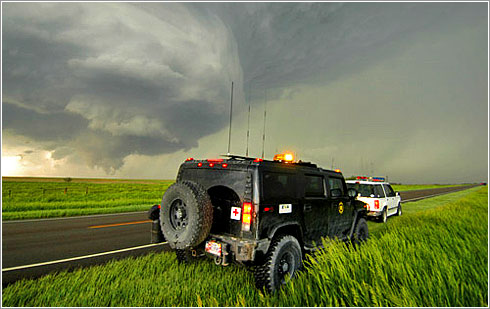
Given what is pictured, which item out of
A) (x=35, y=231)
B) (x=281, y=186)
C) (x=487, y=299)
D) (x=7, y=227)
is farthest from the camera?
(x=7, y=227)

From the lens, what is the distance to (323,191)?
5.23 metres

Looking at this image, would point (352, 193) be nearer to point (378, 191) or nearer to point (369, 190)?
point (369, 190)

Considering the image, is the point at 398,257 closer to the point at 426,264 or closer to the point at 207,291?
the point at 426,264

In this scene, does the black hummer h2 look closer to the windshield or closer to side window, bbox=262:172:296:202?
side window, bbox=262:172:296:202

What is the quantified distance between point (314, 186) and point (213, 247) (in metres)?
2.26

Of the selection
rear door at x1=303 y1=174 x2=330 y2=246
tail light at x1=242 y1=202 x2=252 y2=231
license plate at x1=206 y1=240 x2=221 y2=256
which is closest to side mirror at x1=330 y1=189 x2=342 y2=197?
rear door at x1=303 y1=174 x2=330 y2=246

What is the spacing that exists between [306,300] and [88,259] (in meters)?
4.77

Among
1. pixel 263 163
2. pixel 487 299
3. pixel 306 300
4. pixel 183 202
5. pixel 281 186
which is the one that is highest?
pixel 263 163

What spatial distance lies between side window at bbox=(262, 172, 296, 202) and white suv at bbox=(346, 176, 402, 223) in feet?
24.3

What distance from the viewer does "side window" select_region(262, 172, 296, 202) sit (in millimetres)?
3912

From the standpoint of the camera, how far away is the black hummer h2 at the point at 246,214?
3.68 m

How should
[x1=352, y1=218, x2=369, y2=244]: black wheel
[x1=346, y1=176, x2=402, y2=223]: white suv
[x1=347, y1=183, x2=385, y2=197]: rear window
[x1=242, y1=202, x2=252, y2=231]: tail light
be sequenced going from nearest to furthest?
[x1=242, y1=202, x2=252, y2=231]: tail light, [x1=352, y1=218, x2=369, y2=244]: black wheel, [x1=346, y1=176, x2=402, y2=223]: white suv, [x1=347, y1=183, x2=385, y2=197]: rear window

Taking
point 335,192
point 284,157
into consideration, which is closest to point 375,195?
point 335,192

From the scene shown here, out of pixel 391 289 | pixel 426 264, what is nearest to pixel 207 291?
Result: pixel 391 289
